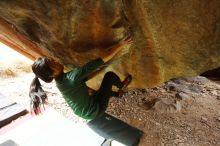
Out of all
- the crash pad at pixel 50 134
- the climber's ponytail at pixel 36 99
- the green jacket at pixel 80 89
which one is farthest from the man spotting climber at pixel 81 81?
the crash pad at pixel 50 134

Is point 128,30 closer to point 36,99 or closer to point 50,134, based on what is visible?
point 36,99

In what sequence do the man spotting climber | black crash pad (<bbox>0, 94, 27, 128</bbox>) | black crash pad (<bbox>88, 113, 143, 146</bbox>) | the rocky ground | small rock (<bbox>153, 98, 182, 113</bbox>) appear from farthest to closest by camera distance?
small rock (<bbox>153, 98, 182, 113</bbox>) < the rocky ground < black crash pad (<bbox>0, 94, 27, 128</bbox>) < black crash pad (<bbox>88, 113, 143, 146</bbox>) < the man spotting climber

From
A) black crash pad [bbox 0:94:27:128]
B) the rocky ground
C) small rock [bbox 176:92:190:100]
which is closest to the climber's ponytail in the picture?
black crash pad [bbox 0:94:27:128]

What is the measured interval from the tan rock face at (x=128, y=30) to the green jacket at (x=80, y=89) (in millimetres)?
454

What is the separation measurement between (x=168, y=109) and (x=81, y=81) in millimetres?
3403

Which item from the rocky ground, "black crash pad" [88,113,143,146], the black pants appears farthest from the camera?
the rocky ground

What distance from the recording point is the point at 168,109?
6352 millimetres

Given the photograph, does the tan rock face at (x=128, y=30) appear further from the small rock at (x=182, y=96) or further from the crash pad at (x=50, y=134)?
the small rock at (x=182, y=96)

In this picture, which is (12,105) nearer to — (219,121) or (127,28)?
(127,28)

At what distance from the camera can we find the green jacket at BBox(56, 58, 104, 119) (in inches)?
136

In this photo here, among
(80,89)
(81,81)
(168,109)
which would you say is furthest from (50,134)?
(168,109)

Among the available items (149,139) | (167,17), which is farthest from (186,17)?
(149,139)

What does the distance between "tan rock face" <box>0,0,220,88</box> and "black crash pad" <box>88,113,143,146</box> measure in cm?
99

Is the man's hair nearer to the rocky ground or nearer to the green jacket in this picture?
the green jacket
